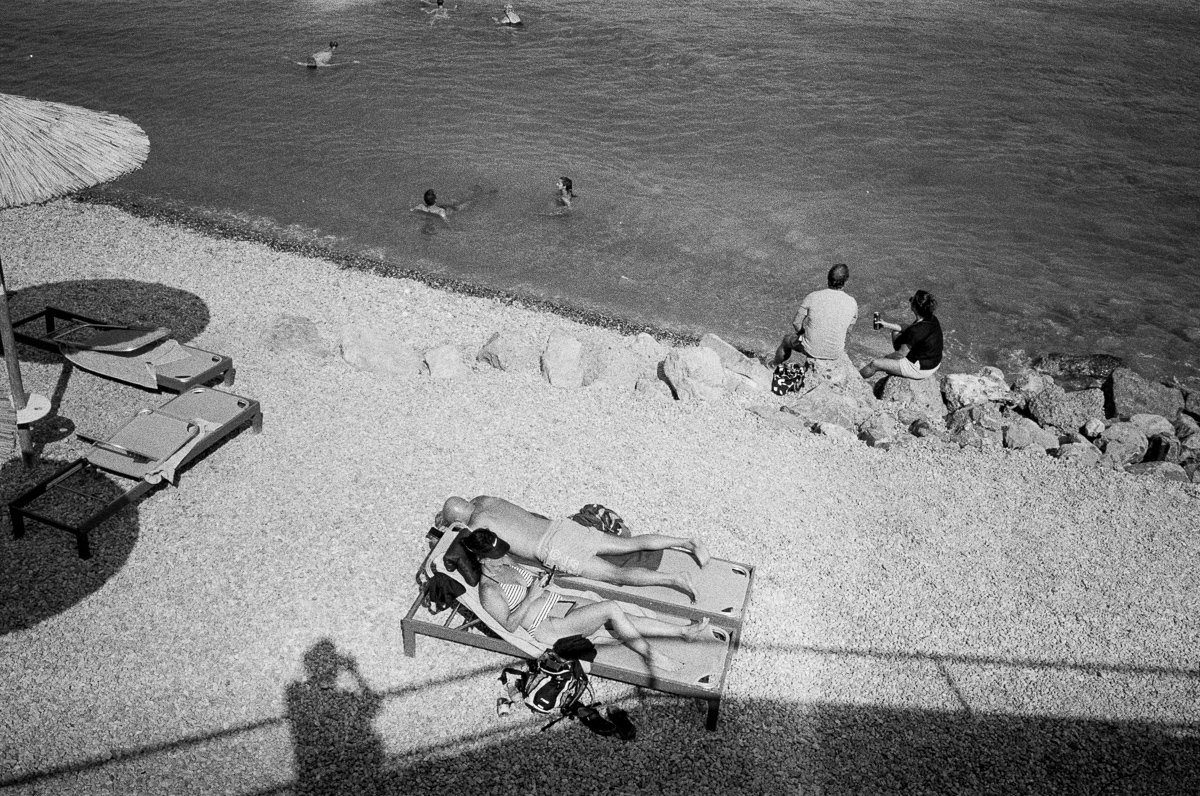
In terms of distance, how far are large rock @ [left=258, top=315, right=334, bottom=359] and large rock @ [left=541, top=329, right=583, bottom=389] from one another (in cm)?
268

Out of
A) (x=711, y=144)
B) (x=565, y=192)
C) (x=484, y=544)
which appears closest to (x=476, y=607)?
(x=484, y=544)

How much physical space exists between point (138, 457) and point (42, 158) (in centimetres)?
311

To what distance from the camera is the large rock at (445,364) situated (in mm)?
10070

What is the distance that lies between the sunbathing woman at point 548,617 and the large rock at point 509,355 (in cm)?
391

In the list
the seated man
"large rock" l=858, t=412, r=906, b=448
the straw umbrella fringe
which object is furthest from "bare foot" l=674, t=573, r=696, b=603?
the straw umbrella fringe

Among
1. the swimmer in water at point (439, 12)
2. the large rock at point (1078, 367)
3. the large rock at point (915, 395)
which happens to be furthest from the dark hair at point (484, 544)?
the swimmer in water at point (439, 12)

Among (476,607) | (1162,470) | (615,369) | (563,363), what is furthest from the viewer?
(615,369)

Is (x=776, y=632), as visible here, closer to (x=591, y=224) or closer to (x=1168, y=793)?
(x=1168, y=793)

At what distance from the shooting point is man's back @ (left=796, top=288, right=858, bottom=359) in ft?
34.2

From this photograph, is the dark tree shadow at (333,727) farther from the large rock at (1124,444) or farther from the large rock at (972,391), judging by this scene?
the large rock at (1124,444)

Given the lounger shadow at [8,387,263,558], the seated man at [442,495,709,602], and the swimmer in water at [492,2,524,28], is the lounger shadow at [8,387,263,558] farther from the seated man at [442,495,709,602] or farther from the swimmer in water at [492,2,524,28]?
the swimmer in water at [492,2,524,28]

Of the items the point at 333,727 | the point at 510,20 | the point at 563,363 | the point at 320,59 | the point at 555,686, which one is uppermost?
the point at 510,20

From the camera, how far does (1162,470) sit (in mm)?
9438

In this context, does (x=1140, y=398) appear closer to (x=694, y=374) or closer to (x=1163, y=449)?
(x=1163, y=449)
